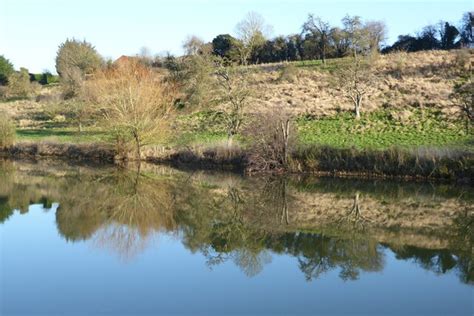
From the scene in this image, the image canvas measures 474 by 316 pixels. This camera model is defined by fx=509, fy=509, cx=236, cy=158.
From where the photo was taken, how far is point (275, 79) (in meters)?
47.6

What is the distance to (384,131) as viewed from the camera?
29359mm

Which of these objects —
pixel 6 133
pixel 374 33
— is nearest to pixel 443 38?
pixel 374 33

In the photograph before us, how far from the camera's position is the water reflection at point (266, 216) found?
1309 centimetres

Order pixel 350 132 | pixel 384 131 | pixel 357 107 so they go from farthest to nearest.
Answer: pixel 357 107
pixel 350 132
pixel 384 131

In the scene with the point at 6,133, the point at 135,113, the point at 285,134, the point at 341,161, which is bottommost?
the point at 341,161

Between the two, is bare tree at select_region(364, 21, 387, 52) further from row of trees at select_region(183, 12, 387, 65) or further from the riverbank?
the riverbank

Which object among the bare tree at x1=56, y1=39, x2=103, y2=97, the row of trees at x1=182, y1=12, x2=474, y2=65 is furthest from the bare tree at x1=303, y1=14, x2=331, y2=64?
the bare tree at x1=56, y1=39, x2=103, y2=97

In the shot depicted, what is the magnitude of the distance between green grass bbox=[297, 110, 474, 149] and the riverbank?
3.99 ft

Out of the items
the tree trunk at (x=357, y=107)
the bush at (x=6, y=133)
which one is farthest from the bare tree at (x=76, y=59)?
the tree trunk at (x=357, y=107)

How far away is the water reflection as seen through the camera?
42.9 ft

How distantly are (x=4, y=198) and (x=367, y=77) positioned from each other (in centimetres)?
2601

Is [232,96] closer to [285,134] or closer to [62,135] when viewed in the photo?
[285,134]

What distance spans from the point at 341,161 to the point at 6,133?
2293cm

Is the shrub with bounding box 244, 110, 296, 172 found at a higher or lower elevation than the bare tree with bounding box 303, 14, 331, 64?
lower
